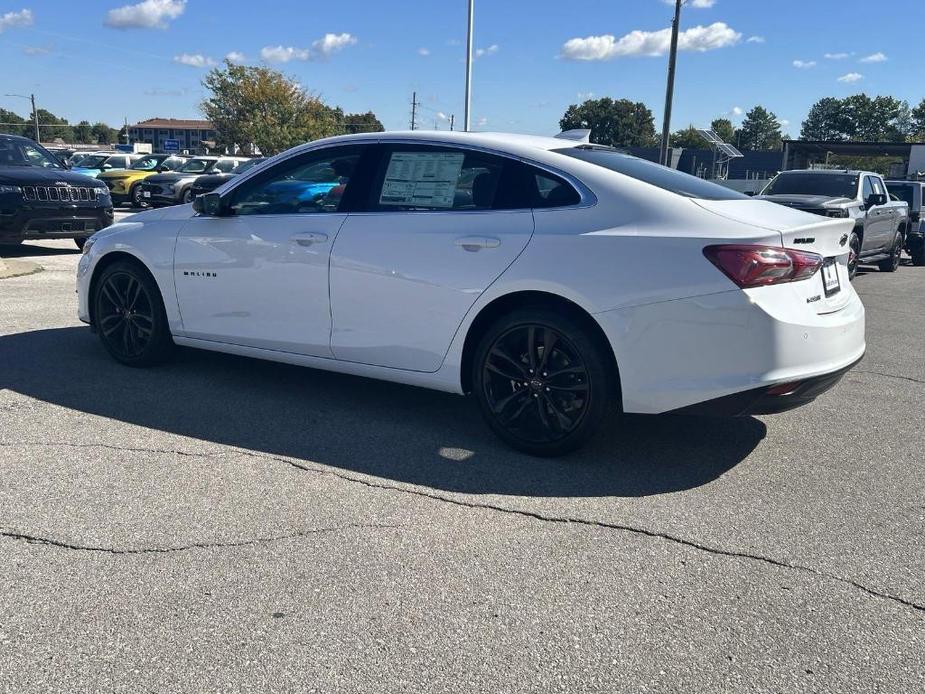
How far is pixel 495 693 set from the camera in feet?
8.07

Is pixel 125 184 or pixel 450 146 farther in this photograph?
pixel 125 184

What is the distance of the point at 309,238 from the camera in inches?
194

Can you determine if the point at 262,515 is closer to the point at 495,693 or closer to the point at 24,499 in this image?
the point at 24,499

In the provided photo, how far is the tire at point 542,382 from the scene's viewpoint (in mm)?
4113

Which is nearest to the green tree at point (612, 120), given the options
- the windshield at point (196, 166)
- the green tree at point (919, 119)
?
the green tree at point (919, 119)

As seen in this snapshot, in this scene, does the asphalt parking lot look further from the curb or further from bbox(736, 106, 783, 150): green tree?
bbox(736, 106, 783, 150): green tree

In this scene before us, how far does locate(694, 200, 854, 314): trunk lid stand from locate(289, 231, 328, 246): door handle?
6.98 feet

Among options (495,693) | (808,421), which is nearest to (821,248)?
(808,421)

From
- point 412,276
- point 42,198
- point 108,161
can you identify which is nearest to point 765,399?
point 412,276

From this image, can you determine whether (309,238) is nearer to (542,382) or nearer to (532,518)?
(542,382)

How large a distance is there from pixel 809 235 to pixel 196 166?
76.6 feet

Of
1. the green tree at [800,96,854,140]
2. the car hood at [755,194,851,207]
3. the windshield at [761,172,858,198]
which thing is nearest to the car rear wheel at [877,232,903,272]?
the windshield at [761,172,858,198]

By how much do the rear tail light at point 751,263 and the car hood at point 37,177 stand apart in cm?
Answer: 1063

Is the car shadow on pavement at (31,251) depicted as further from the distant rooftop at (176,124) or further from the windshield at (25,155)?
the distant rooftop at (176,124)
